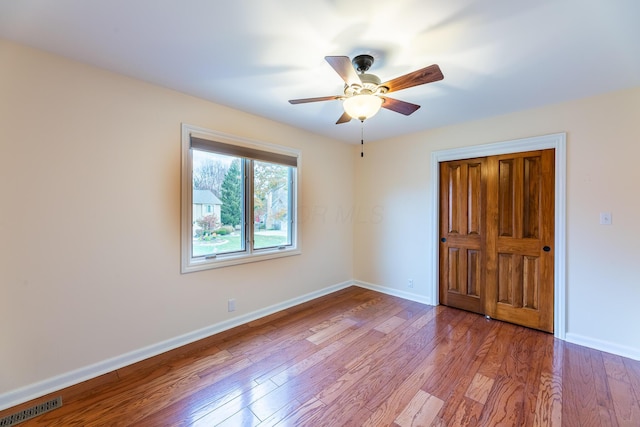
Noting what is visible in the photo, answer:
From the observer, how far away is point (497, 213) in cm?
317

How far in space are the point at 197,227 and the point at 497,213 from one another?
11.2 feet

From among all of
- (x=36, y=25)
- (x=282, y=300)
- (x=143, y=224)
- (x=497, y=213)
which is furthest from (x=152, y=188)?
(x=497, y=213)

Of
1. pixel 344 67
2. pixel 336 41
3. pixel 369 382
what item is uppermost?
pixel 336 41

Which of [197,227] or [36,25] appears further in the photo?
[197,227]

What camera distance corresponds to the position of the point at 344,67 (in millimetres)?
1613

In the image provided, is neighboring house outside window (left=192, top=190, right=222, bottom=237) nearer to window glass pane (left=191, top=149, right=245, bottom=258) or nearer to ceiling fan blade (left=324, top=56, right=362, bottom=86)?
window glass pane (left=191, top=149, right=245, bottom=258)

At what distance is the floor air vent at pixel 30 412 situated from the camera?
5.42ft

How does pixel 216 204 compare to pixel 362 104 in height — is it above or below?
below

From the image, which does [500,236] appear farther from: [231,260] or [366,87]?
[231,260]

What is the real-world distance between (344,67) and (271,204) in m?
2.13

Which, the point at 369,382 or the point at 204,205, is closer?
the point at 369,382

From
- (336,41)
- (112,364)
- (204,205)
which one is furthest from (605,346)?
(112,364)

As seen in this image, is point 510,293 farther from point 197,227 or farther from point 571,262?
point 197,227

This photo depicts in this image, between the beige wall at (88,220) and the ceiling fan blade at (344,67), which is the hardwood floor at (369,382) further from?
the ceiling fan blade at (344,67)
